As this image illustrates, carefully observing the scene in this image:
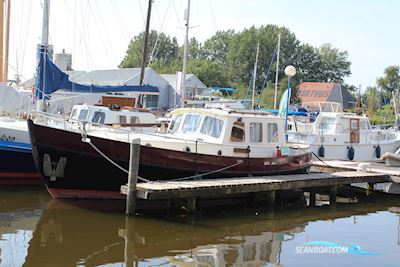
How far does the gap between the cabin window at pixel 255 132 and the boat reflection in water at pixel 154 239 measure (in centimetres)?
220

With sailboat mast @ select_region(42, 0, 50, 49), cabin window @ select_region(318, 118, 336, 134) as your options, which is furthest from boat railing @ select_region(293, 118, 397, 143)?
sailboat mast @ select_region(42, 0, 50, 49)

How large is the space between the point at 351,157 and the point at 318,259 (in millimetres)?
14365

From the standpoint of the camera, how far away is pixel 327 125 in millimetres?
23859

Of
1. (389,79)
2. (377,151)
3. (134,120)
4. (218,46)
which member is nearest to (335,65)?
(389,79)

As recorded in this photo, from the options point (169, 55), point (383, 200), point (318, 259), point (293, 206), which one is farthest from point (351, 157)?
point (169, 55)

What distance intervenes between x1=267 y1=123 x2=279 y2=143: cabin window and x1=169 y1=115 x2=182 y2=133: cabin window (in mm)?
2619

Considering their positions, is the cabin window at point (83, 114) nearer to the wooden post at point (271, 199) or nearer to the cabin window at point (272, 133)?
the cabin window at point (272, 133)

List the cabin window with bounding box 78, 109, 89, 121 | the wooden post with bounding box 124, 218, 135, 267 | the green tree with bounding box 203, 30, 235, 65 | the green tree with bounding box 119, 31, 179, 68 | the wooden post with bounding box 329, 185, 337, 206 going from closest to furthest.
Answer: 1. the wooden post with bounding box 124, 218, 135, 267
2. the wooden post with bounding box 329, 185, 337, 206
3. the cabin window with bounding box 78, 109, 89, 121
4. the green tree with bounding box 119, 31, 179, 68
5. the green tree with bounding box 203, 30, 235, 65

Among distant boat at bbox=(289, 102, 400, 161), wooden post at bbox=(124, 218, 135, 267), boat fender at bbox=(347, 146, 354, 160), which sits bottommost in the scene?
wooden post at bbox=(124, 218, 135, 267)

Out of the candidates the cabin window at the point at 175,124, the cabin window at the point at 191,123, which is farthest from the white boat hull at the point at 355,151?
the cabin window at the point at 191,123

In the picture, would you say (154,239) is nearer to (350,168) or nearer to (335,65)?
(350,168)

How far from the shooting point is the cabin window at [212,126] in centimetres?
1431

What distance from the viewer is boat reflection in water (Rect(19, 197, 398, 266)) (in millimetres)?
9867

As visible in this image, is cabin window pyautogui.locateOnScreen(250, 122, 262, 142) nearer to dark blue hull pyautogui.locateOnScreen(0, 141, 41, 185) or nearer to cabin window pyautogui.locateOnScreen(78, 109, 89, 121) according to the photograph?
cabin window pyautogui.locateOnScreen(78, 109, 89, 121)
